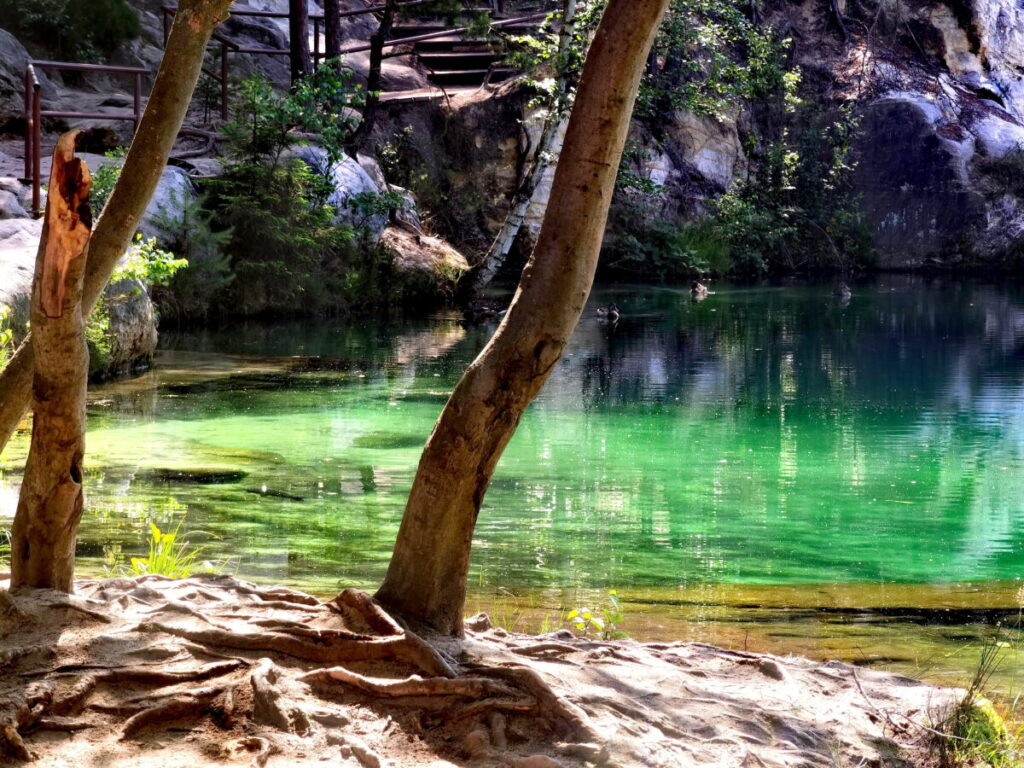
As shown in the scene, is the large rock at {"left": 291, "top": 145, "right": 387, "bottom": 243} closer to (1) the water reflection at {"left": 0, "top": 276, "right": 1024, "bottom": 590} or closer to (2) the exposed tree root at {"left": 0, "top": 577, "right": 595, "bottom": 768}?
(1) the water reflection at {"left": 0, "top": 276, "right": 1024, "bottom": 590}

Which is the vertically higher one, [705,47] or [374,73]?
[705,47]

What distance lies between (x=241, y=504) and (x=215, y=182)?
37.1 feet

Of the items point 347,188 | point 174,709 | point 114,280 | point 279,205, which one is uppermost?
point 347,188

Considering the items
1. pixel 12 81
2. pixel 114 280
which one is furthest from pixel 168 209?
pixel 114 280

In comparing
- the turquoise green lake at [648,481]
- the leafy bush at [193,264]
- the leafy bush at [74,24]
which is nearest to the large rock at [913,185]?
the turquoise green lake at [648,481]

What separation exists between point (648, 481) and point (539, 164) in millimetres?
12275

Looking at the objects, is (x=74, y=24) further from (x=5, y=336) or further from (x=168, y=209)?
(x=5, y=336)

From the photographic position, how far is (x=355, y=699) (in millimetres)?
3564

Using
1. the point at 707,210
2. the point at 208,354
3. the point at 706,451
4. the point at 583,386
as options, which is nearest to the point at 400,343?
the point at 208,354

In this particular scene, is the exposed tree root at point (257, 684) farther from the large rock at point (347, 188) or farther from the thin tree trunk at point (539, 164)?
the thin tree trunk at point (539, 164)

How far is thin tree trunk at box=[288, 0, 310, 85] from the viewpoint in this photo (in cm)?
2108

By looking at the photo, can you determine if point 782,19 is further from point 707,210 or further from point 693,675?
point 693,675

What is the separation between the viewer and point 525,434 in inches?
427

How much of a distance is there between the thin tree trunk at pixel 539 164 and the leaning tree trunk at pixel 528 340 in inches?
625
